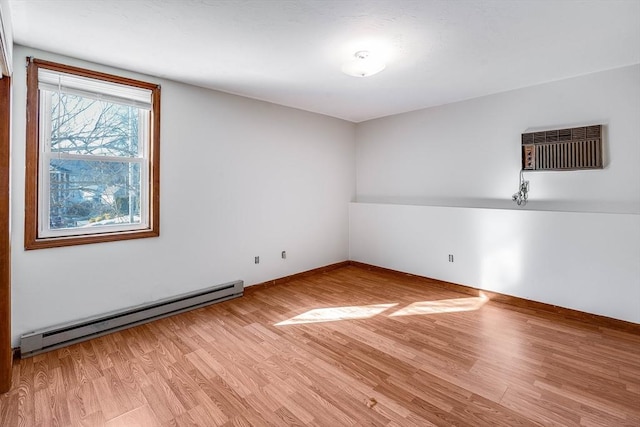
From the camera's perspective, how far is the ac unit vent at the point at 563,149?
10.2 feet

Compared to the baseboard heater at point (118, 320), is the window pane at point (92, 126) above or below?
above

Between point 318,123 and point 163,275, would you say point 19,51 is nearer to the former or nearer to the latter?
point 163,275

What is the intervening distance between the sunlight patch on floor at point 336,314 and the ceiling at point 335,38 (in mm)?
2495

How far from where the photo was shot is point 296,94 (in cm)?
383

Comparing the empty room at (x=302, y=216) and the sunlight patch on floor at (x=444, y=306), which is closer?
the empty room at (x=302, y=216)

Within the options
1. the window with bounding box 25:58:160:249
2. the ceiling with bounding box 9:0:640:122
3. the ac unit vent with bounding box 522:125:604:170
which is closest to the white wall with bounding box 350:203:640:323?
the ac unit vent with bounding box 522:125:604:170

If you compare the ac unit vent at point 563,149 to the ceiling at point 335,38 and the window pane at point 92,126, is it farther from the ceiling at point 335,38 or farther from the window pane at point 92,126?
the window pane at point 92,126

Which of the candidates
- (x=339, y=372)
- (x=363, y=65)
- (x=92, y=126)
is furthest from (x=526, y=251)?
(x=92, y=126)

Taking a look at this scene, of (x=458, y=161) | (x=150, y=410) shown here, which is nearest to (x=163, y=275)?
(x=150, y=410)

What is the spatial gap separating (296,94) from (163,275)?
2.59 meters

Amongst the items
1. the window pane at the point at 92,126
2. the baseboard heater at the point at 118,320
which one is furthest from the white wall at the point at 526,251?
the window pane at the point at 92,126

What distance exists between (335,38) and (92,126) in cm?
236

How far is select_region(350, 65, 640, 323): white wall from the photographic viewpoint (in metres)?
3.00

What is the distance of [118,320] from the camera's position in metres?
2.89
